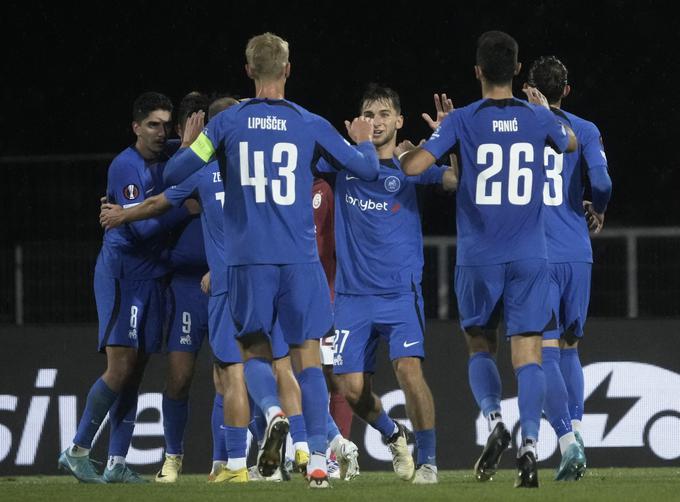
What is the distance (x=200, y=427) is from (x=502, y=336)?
220 centimetres

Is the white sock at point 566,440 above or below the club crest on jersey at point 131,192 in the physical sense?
below

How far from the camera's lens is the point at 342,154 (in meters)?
6.77

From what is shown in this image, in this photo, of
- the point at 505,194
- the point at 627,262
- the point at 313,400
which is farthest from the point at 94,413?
the point at 627,262

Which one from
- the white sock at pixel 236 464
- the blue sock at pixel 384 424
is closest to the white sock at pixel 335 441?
the blue sock at pixel 384 424

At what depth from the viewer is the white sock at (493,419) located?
682cm

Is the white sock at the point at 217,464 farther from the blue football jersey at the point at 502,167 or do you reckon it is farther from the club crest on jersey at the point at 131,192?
the blue football jersey at the point at 502,167

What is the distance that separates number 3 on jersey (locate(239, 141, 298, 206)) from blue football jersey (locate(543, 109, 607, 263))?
5.83 ft

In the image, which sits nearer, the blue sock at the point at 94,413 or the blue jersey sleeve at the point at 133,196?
the blue sock at the point at 94,413

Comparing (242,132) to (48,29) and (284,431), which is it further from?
(48,29)

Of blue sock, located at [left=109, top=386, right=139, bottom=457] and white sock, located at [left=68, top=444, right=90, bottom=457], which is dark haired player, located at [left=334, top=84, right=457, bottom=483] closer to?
blue sock, located at [left=109, top=386, right=139, bottom=457]

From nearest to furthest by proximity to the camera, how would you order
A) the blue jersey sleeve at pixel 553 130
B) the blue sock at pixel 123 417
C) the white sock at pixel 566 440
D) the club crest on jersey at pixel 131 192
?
the blue jersey sleeve at pixel 553 130 → the white sock at pixel 566 440 → the club crest on jersey at pixel 131 192 → the blue sock at pixel 123 417

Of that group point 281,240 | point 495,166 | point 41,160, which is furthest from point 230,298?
point 41,160

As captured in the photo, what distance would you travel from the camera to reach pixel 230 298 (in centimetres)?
678

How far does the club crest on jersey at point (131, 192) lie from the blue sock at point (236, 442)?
1.45 metres
